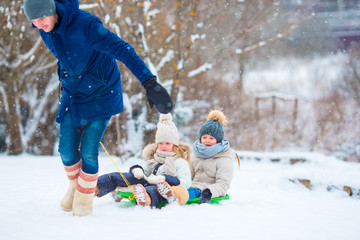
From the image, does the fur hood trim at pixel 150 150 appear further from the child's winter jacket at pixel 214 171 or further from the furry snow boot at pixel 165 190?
the furry snow boot at pixel 165 190

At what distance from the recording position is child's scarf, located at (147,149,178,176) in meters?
2.93

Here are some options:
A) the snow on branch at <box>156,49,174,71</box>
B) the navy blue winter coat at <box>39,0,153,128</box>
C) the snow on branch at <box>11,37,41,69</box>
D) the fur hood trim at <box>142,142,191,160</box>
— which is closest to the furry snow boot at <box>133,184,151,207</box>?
the navy blue winter coat at <box>39,0,153,128</box>

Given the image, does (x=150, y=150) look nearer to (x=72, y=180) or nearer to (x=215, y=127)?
(x=215, y=127)

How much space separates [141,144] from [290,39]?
27.6ft

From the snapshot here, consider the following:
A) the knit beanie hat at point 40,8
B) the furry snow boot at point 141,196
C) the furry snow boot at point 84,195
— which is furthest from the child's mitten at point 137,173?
the knit beanie hat at point 40,8

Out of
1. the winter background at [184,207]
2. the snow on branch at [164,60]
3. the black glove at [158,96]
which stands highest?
the snow on branch at [164,60]

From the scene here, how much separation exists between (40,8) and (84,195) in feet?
3.69

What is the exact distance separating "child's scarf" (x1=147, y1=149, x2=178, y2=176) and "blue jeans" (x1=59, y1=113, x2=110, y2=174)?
2.56ft

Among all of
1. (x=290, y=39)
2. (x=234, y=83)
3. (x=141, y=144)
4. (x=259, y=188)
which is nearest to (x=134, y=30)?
(x=141, y=144)

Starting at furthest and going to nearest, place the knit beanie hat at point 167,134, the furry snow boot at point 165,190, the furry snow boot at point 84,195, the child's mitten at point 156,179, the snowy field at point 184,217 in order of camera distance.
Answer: the knit beanie hat at point 167,134 → the child's mitten at point 156,179 → the furry snow boot at point 165,190 → the furry snow boot at point 84,195 → the snowy field at point 184,217

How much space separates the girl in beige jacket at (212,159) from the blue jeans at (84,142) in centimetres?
106

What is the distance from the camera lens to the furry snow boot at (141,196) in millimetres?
2496

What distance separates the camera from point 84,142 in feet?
7.35

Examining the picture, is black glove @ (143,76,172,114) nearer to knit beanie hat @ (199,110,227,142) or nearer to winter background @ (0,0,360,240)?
winter background @ (0,0,360,240)
